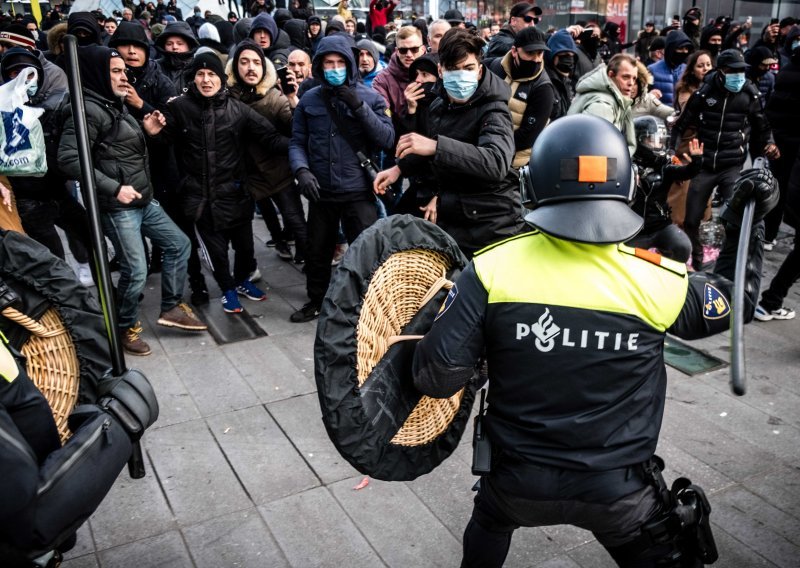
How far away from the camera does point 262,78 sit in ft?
19.4

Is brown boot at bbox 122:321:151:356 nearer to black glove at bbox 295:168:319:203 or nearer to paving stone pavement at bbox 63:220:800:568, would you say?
paving stone pavement at bbox 63:220:800:568

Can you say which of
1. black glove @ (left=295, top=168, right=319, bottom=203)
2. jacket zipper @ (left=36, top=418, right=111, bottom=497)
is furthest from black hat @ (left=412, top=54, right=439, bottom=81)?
jacket zipper @ (left=36, top=418, right=111, bottom=497)

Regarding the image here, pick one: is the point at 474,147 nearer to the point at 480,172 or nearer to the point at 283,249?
the point at 480,172

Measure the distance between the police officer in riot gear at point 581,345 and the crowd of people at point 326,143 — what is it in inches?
64.3

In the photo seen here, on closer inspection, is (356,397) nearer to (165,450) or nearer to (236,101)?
(165,450)

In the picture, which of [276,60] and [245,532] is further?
[276,60]

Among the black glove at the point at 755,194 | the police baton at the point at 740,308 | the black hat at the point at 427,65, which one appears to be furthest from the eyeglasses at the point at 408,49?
the police baton at the point at 740,308

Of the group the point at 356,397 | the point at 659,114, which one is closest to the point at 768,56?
the point at 659,114

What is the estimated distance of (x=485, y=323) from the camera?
2.17 meters

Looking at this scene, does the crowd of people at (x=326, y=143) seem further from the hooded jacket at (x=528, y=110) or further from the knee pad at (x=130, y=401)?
the knee pad at (x=130, y=401)

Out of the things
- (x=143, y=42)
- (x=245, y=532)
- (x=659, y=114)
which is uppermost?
(x=143, y=42)

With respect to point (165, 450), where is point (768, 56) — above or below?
above

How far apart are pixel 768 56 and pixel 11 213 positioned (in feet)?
25.1

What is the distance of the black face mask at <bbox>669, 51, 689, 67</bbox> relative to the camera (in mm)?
8672
